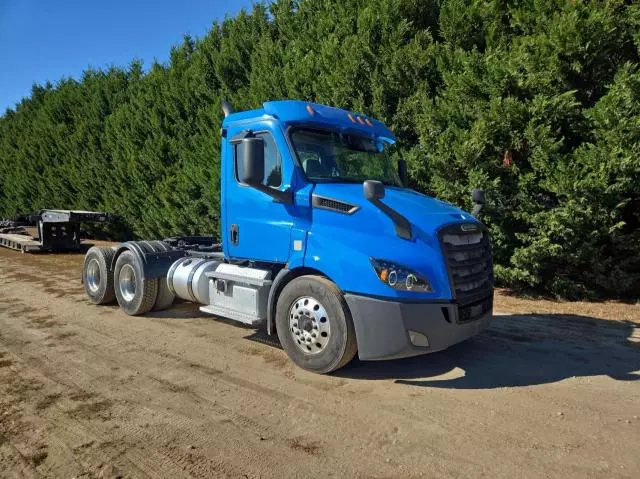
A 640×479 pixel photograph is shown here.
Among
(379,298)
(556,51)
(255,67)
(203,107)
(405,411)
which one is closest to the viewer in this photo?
(405,411)

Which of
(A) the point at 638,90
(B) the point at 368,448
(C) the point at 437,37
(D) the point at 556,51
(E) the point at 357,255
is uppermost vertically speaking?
(C) the point at 437,37

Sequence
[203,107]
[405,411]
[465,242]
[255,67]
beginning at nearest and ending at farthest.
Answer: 1. [405,411]
2. [465,242]
3. [255,67]
4. [203,107]

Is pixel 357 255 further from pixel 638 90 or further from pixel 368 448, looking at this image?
pixel 638 90

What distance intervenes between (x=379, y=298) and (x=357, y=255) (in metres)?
0.44

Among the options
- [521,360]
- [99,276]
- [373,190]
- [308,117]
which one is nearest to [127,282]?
[99,276]

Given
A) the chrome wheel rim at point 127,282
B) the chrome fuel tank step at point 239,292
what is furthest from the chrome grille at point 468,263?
the chrome wheel rim at point 127,282

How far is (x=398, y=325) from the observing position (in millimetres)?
4043

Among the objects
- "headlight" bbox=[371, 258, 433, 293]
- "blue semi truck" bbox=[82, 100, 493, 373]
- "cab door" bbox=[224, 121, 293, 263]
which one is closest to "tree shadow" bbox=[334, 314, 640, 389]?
"blue semi truck" bbox=[82, 100, 493, 373]

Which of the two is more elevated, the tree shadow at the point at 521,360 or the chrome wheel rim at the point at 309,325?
the chrome wheel rim at the point at 309,325

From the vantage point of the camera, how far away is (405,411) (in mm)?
3713

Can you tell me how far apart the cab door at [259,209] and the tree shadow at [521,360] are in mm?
1543

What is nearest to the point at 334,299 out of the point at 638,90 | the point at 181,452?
the point at 181,452

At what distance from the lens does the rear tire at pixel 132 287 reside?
6.71m

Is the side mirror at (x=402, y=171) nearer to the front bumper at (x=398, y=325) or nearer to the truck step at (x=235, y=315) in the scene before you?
the front bumper at (x=398, y=325)
